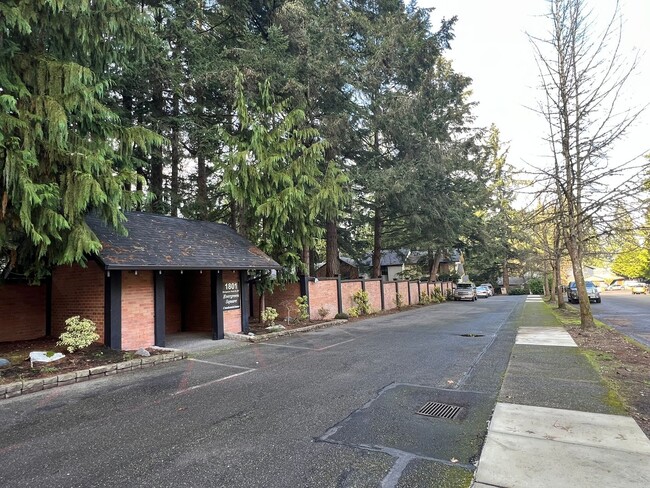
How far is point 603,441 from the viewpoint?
12.3 feet

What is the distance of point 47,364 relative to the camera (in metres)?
7.08

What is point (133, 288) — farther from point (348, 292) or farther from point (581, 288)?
point (581, 288)

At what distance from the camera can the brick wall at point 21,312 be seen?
371 inches

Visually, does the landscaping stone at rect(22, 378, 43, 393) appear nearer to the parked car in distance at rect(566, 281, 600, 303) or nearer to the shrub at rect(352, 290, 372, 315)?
the shrub at rect(352, 290, 372, 315)

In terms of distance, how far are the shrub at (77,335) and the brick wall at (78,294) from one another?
0.60m

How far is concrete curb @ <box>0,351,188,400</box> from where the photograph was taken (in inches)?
236

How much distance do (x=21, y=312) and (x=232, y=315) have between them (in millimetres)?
5283

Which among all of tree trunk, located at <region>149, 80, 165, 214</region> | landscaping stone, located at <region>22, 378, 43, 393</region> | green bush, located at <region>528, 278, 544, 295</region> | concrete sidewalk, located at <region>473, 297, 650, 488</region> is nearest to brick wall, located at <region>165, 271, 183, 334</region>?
tree trunk, located at <region>149, 80, 165, 214</region>

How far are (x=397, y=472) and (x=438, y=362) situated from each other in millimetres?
4825

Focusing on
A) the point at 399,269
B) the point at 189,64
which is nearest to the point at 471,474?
the point at 189,64

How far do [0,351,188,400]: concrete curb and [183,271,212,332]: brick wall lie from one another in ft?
13.9

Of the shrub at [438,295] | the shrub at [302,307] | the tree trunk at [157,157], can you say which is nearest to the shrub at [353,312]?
A: the shrub at [302,307]

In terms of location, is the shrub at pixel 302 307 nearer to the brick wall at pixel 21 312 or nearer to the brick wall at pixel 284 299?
the brick wall at pixel 284 299

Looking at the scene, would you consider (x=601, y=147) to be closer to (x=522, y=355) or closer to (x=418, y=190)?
(x=522, y=355)
